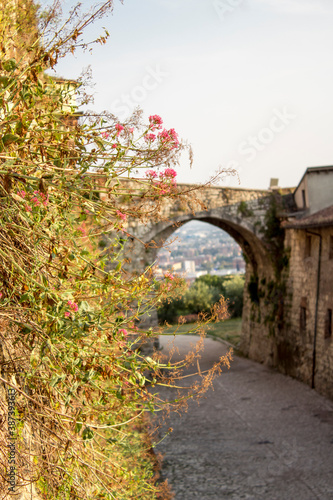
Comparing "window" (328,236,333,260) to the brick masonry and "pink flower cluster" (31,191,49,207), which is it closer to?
the brick masonry

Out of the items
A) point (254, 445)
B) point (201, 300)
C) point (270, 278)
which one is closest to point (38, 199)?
point (254, 445)

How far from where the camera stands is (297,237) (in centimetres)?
1761

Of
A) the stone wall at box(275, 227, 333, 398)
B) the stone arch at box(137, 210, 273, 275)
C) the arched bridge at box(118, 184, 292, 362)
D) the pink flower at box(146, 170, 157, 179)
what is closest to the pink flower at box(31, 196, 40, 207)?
the pink flower at box(146, 170, 157, 179)

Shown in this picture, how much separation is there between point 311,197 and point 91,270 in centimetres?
1532

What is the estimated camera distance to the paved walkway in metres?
9.73

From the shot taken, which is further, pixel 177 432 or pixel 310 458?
pixel 177 432

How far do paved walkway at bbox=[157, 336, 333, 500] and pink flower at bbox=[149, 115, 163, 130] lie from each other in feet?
20.5

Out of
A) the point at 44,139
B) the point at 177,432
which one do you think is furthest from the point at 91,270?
the point at 177,432

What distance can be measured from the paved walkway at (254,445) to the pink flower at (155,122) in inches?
246

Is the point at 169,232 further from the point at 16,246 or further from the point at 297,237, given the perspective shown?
the point at 16,246

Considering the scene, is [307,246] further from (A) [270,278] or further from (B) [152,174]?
(B) [152,174]

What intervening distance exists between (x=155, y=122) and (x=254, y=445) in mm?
9625

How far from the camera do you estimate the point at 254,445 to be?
1194 cm

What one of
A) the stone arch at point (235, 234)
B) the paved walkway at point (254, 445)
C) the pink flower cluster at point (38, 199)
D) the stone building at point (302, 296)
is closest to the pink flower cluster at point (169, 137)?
the pink flower cluster at point (38, 199)
